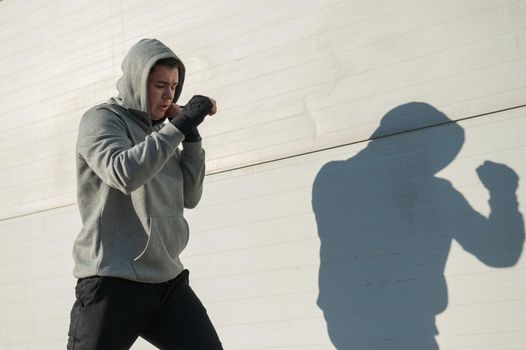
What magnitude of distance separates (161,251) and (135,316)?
237 millimetres

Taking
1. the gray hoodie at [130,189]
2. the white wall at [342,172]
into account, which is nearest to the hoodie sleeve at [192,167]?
the gray hoodie at [130,189]

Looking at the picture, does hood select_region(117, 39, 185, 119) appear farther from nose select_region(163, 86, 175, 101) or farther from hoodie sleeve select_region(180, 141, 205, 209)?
hoodie sleeve select_region(180, 141, 205, 209)

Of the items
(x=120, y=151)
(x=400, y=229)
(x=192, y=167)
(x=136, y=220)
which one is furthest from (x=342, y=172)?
(x=120, y=151)

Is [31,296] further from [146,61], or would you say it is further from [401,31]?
[401,31]

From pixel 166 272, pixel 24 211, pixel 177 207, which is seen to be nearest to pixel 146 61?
pixel 177 207

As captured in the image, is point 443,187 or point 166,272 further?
point 443,187

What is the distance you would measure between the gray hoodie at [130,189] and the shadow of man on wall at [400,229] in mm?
768

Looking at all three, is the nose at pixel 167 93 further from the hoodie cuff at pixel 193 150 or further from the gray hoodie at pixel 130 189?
the hoodie cuff at pixel 193 150

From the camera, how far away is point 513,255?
8.64 ft

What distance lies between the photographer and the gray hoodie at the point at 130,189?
87.2 inches

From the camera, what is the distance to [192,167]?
2.74m

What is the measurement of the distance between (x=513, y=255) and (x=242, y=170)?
4.26ft

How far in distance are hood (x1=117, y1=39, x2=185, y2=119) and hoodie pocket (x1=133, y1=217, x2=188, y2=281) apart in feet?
1.43

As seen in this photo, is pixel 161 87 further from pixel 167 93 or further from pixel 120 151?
pixel 120 151
